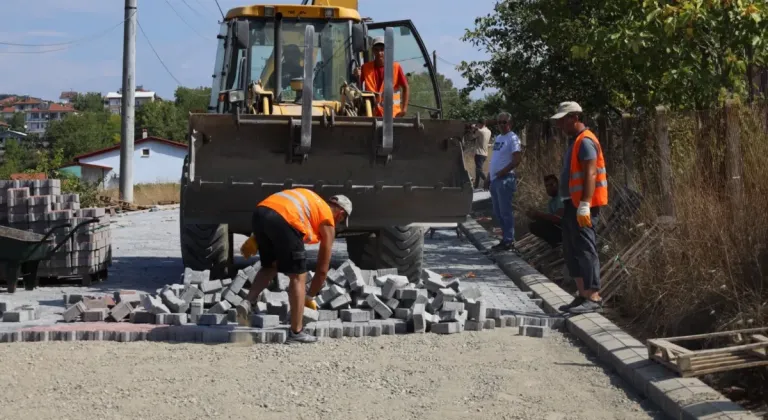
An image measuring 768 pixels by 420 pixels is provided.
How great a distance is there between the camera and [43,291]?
11594 millimetres

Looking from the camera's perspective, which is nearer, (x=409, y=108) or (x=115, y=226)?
(x=409, y=108)

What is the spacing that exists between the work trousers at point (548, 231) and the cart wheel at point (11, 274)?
5801mm

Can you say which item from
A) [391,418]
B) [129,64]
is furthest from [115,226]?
[391,418]

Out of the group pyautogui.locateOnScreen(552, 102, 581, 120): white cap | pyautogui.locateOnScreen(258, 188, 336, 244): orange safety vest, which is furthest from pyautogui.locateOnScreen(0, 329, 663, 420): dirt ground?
pyautogui.locateOnScreen(552, 102, 581, 120): white cap

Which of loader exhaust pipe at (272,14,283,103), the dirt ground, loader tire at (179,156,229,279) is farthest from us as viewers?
loader exhaust pipe at (272,14,283,103)

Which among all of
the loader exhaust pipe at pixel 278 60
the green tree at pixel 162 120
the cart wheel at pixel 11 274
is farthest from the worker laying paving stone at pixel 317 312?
the green tree at pixel 162 120

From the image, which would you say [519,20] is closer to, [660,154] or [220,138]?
[660,154]

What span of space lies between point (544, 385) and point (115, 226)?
50.8 ft

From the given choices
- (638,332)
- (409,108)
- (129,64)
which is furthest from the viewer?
(129,64)

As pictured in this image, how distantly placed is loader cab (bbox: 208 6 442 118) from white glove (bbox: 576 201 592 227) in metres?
3.23

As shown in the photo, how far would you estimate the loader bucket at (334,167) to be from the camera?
11.0 metres

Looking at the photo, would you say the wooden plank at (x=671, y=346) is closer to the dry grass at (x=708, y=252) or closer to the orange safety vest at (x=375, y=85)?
the dry grass at (x=708, y=252)

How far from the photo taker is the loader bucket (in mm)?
11031

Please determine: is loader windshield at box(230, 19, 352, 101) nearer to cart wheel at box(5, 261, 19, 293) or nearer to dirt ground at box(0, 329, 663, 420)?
cart wheel at box(5, 261, 19, 293)
